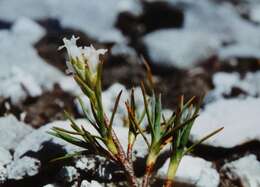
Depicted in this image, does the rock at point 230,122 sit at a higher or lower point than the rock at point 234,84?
lower

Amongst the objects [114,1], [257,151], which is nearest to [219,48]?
[114,1]

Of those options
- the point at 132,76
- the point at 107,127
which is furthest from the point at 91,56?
the point at 132,76

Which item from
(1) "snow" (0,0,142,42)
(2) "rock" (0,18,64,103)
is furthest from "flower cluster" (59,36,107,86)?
(1) "snow" (0,0,142,42)

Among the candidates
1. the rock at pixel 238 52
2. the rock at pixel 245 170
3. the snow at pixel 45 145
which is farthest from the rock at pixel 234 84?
the snow at pixel 45 145

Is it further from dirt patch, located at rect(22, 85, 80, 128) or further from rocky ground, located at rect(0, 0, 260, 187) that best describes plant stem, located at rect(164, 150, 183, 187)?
dirt patch, located at rect(22, 85, 80, 128)

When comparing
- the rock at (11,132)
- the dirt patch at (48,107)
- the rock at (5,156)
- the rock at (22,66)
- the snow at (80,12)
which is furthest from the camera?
the snow at (80,12)

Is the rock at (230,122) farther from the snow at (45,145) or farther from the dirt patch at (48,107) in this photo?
the dirt patch at (48,107)

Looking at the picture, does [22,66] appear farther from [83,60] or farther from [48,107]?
[83,60]

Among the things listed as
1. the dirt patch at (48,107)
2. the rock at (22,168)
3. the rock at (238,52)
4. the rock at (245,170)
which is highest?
the rock at (238,52)
